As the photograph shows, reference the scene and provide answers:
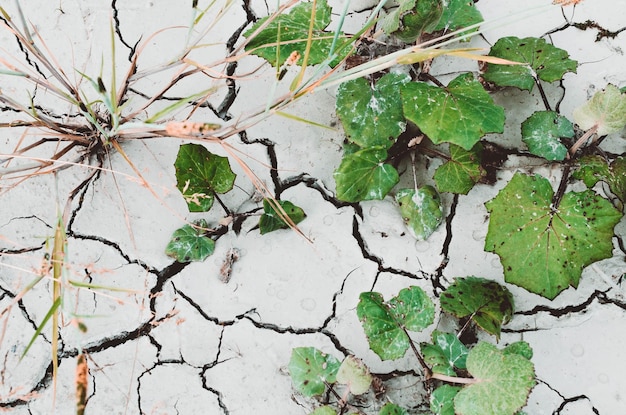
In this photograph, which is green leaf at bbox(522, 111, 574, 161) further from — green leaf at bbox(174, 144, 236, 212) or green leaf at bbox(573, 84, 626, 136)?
green leaf at bbox(174, 144, 236, 212)

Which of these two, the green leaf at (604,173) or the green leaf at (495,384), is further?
the green leaf at (604,173)

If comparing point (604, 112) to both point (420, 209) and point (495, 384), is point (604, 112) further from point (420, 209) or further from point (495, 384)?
point (495, 384)

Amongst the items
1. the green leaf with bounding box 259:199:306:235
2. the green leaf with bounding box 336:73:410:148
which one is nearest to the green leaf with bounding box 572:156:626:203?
the green leaf with bounding box 336:73:410:148

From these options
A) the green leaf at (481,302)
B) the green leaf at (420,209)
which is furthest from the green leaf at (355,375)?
the green leaf at (420,209)

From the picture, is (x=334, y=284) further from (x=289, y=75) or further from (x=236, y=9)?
(x=236, y=9)

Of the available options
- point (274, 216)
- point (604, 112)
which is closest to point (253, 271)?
point (274, 216)

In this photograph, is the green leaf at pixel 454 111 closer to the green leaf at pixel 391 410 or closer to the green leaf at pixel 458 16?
the green leaf at pixel 458 16

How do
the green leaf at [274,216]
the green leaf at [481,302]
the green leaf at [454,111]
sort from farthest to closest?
the green leaf at [274,216] < the green leaf at [481,302] < the green leaf at [454,111]

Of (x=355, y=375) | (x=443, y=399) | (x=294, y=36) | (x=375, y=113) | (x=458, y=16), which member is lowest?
(x=443, y=399)
